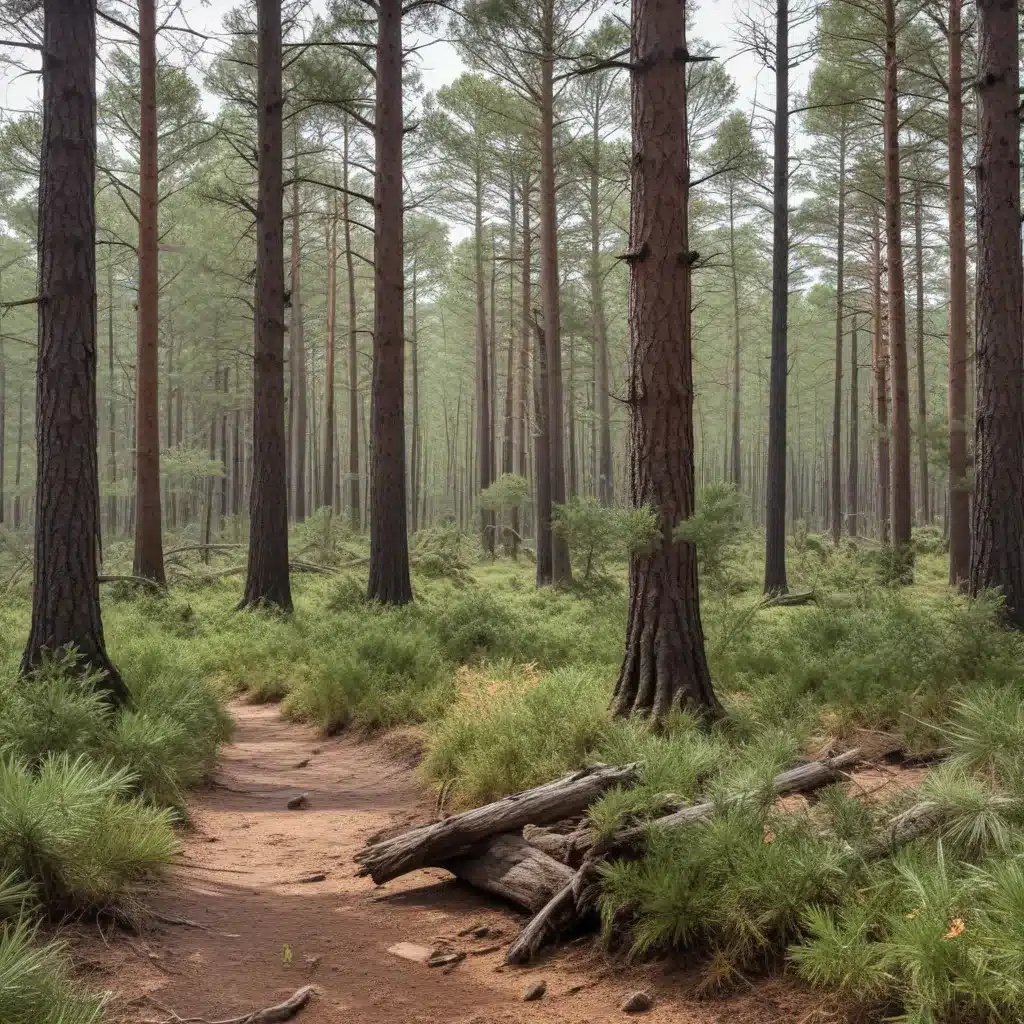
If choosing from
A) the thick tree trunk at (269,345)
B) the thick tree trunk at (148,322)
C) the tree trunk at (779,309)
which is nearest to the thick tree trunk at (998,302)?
the tree trunk at (779,309)

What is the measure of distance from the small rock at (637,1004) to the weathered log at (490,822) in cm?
124

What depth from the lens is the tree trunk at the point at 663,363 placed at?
6.24 metres

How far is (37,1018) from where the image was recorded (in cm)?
263

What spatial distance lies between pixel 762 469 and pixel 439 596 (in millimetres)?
46743

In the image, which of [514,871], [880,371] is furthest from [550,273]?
[514,871]

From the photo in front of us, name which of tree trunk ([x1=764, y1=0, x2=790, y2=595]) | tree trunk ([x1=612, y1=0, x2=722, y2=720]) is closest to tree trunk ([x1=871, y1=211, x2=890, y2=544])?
tree trunk ([x1=764, y1=0, x2=790, y2=595])

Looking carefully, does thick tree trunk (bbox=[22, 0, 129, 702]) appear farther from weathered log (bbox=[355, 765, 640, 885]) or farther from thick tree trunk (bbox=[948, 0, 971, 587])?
thick tree trunk (bbox=[948, 0, 971, 587])

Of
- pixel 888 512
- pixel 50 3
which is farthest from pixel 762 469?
pixel 50 3

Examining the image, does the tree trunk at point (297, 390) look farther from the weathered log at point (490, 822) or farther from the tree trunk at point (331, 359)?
the weathered log at point (490, 822)

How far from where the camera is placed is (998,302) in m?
9.21

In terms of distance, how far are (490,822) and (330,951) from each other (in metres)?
1.00

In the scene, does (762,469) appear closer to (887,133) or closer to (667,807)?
(887,133)

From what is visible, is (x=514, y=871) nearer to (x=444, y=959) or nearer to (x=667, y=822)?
(x=444, y=959)

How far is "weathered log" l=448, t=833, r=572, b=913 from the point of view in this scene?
4105mm
